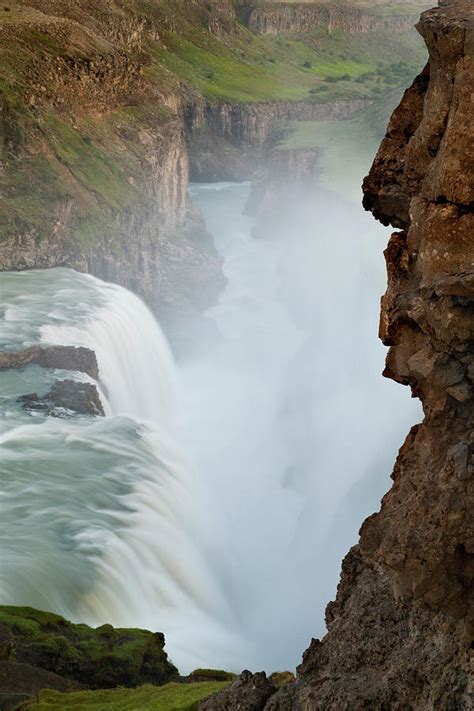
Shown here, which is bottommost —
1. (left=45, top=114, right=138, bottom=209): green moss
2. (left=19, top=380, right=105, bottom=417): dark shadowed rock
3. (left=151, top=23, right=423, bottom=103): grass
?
(left=19, top=380, right=105, bottom=417): dark shadowed rock

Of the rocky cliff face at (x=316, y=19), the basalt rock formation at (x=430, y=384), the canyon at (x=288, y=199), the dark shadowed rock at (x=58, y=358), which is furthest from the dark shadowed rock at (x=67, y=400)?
the rocky cliff face at (x=316, y=19)

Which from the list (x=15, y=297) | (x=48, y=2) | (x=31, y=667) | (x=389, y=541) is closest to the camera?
(x=389, y=541)

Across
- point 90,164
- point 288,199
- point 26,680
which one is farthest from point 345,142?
point 26,680

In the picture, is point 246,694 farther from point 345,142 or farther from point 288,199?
point 345,142

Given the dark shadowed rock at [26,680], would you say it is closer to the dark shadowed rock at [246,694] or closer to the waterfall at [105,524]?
the waterfall at [105,524]

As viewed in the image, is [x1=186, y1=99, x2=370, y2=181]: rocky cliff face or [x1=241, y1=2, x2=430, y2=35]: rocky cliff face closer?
[x1=186, y1=99, x2=370, y2=181]: rocky cliff face

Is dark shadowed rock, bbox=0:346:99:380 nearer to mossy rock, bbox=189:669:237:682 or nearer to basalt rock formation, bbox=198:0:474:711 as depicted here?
mossy rock, bbox=189:669:237:682

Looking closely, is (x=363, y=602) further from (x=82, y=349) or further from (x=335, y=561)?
(x=82, y=349)

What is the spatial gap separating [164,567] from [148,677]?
7.61m

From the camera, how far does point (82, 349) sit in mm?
47844

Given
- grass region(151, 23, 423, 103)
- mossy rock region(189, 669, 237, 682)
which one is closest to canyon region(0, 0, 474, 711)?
grass region(151, 23, 423, 103)

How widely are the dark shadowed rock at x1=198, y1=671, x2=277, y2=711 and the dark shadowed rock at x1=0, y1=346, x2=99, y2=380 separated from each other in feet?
93.7

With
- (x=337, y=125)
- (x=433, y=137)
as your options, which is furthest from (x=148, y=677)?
(x=337, y=125)

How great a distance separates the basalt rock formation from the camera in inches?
566
